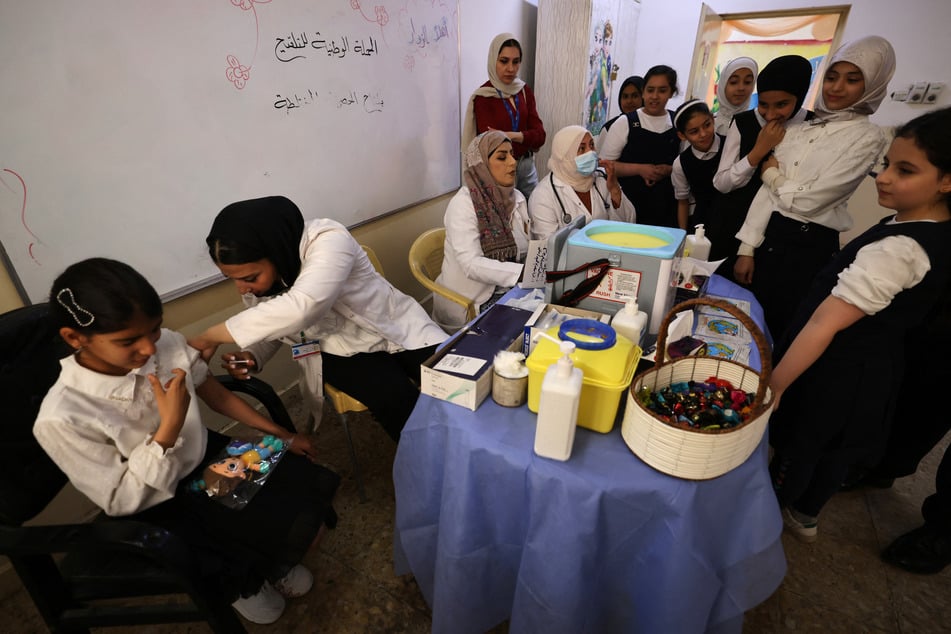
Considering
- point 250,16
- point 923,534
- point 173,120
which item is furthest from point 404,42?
point 923,534

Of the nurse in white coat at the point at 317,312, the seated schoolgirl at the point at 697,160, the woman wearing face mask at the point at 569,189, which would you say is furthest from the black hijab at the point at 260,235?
the seated schoolgirl at the point at 697,160

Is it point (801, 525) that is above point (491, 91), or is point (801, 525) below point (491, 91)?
below

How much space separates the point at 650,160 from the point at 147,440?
3.09 metres

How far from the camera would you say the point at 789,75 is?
1.98 meters

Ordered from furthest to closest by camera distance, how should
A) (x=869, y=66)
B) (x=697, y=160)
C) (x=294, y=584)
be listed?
(x=697, y=160) < (x=869, y=66) < (x=294, y=584)

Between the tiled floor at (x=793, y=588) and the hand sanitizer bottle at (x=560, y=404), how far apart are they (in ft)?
2.93

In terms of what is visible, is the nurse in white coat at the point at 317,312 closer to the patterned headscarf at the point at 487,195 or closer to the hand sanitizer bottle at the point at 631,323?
the patterned headscarf at the point at 487,195

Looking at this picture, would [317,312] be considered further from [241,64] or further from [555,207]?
[555,207]

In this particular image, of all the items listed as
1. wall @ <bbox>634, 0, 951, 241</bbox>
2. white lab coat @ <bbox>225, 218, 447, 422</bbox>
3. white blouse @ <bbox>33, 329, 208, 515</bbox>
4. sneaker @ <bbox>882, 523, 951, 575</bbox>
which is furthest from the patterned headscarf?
wall @ <bbox>634, 0, 951, 241</bbox>

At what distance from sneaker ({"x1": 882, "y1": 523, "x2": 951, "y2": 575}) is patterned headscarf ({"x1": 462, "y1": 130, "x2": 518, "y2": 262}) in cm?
190

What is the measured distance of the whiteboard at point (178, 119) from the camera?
1.25 metres

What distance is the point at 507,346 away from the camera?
113cm

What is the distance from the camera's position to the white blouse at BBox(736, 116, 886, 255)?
5.65 ft

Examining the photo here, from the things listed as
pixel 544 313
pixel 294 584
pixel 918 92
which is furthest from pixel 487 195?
pixel 918 92
